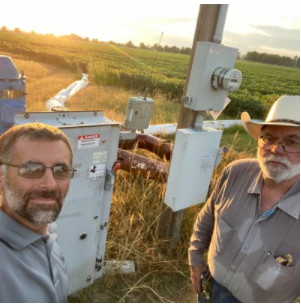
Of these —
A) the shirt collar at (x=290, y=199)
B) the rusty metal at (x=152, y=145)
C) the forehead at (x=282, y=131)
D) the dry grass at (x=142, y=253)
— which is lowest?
the dry grass at (x=142, y=253)

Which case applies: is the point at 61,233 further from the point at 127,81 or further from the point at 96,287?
the point at 127,81

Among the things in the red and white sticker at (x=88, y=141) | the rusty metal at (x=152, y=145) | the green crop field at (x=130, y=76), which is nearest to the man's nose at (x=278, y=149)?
the red and white sticker at (x=88, y=141)

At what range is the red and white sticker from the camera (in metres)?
2.17

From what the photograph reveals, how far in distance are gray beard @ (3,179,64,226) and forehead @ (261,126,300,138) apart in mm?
1307

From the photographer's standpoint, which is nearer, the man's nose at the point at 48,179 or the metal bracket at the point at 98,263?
the man's nose at the point at 48,179

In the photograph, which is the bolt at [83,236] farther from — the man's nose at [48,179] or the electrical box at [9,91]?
the electrical box at [9,91]

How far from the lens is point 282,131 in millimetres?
1814

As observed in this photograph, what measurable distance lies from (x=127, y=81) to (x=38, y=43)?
611 inches

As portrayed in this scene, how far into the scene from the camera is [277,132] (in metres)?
1.84

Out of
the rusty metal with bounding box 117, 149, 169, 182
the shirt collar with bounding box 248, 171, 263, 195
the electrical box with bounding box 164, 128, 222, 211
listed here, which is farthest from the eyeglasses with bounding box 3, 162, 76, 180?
the rusty metal with bounding box 117, 149, 169, 182

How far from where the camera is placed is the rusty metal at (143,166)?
3564 mm

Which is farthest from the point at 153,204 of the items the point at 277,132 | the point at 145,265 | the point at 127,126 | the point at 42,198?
the point at 42,198

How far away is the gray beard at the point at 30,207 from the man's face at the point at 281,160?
47.9 inches

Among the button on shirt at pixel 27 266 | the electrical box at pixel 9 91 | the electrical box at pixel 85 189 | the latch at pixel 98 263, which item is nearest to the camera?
the button on shirt at pixel 27 266
